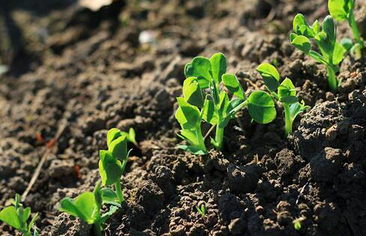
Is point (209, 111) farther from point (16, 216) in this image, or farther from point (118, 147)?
point (16, 216)

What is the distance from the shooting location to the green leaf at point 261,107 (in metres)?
2.32

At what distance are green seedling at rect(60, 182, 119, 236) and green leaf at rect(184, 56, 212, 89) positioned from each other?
2.06 ft

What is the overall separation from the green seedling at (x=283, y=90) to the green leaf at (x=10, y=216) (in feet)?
3.78

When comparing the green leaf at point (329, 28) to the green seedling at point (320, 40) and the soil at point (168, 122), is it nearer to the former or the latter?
the green seedling at point (320, 40)

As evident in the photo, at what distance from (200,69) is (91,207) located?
2.44 feet

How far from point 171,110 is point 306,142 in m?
0.86

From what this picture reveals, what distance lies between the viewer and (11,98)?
3.72 metres

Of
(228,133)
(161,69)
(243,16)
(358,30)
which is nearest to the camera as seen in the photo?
(228,133)

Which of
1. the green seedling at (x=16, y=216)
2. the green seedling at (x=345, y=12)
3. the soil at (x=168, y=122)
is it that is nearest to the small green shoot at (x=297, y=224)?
the soil at (x=168, y=122)

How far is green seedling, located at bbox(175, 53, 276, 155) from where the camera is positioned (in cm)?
231

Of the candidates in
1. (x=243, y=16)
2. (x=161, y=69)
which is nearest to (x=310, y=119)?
(x=161, y=69)

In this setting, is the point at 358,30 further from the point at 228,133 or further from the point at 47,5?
the point at 47,5

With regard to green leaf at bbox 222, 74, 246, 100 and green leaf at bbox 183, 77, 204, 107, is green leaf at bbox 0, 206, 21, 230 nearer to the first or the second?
green leaf at bbox 183, 77, 204, 107

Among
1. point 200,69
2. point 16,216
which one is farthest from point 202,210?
point 16,216
